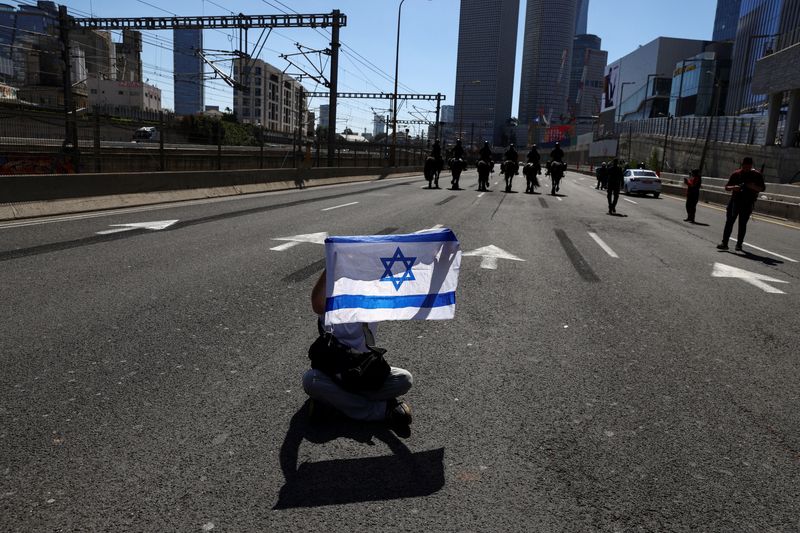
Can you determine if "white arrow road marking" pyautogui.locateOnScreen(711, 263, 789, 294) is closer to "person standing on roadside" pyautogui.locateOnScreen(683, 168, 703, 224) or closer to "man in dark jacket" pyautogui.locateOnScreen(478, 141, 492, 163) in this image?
"person standing on roadside" pyautogui.locateOnScreen(683, 168, 703, 224)

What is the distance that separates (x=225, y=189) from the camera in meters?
20.9

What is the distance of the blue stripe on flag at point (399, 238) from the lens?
11.8ft

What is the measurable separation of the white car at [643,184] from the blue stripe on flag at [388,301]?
110 feet

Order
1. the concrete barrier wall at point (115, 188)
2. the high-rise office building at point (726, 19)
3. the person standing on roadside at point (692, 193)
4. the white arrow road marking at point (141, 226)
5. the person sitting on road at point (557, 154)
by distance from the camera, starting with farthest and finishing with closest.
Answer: the high-rise office building at point (726, 19) < the person sitting on road at point (557, 154) < the person standing on roadside at point (692, 193) < the concrete barrier wall at point (115, 188) < the white arrow road marking at point (141, 226)

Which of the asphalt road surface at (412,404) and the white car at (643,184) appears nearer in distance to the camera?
the asphalt road surface at (412,404)

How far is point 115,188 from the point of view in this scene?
51.3 feet

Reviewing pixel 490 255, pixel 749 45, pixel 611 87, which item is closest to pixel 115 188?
pixel 490 255

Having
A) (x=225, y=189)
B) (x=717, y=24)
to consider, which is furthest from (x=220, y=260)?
(x=717, y=24)

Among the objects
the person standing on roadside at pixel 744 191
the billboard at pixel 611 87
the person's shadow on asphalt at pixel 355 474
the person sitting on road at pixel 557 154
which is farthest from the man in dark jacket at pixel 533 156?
the billboard at pixel 611 87

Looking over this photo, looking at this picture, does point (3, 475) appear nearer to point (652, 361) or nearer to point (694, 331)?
point (652, 361)

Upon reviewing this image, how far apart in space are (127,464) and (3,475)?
0.58 m

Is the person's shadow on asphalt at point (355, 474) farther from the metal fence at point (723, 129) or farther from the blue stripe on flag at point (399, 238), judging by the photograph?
the metal fence at point (723, 129)

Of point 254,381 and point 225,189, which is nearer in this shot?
point 254,381

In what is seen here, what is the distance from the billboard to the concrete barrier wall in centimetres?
15954
